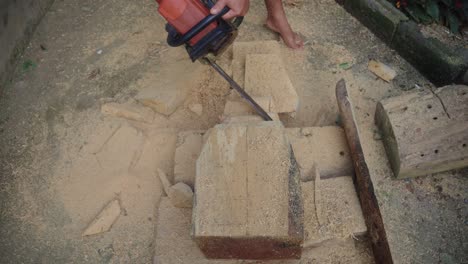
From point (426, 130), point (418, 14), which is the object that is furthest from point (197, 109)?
point (418, 14)

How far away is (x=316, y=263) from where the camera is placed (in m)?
2.28

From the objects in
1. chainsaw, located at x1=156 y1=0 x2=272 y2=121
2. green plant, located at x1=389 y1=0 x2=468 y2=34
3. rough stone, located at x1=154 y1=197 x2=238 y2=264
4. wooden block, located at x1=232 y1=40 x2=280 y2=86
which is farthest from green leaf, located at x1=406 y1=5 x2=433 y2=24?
rough stone, located at x1=154 y1=197 x2=238 y2=264

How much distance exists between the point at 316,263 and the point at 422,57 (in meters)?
1.68

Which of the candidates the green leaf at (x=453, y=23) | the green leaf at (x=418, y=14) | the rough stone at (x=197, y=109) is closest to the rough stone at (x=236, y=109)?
the rough stone at (x=197, y=109)

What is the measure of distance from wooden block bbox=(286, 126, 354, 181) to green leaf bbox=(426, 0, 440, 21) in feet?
4.16

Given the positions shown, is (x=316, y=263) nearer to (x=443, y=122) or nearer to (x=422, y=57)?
(x=443, y=122)

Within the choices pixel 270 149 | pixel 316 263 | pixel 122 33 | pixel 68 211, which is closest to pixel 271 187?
pixel 270 149

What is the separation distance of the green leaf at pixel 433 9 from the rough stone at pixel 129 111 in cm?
214

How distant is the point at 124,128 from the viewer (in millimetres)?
2908

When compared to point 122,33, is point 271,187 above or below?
above

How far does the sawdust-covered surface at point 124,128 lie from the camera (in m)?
2.51

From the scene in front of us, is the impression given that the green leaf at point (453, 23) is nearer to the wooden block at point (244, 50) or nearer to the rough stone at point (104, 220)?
the wooden block at point (244, 50)

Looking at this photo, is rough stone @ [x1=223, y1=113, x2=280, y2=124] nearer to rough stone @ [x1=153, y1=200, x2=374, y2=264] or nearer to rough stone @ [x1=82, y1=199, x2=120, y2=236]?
rough stone @ [x1=153, y1=200, x2=374, y2=264]

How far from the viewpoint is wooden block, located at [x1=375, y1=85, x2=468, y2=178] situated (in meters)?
2.49
